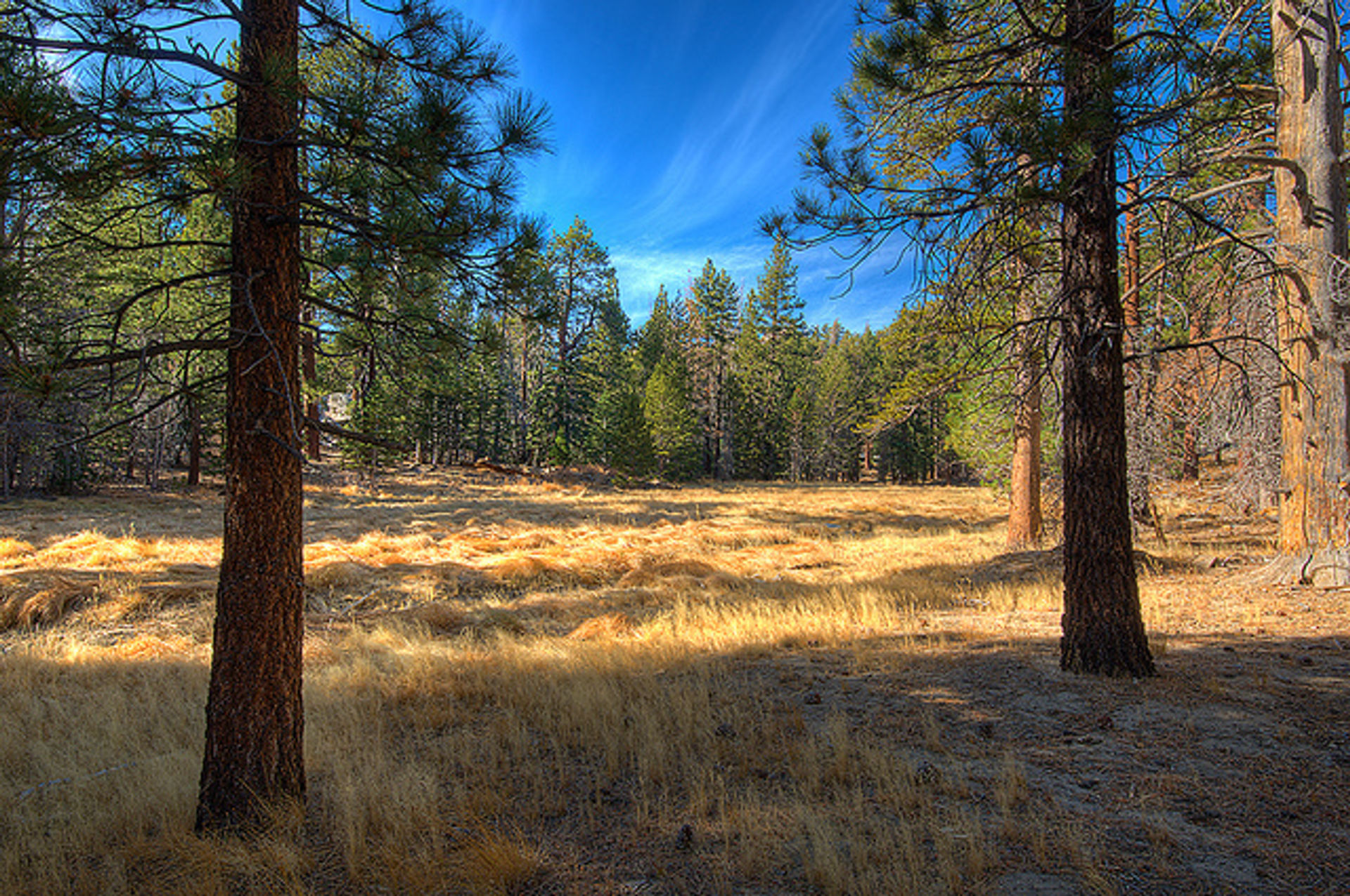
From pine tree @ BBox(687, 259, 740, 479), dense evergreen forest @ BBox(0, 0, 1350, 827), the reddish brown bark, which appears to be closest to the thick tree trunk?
dense evergreen forest @ BBox(0, 0, 1350, 827)

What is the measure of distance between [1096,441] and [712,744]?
11.6 feet

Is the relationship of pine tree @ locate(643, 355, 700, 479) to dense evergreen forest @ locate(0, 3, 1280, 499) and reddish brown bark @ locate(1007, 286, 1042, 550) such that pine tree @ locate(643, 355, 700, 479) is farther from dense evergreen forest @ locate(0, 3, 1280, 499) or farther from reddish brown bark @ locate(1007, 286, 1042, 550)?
reddish brown bark @ locate(1007, 286, 1042, 550)

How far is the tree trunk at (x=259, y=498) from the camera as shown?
10.7ft

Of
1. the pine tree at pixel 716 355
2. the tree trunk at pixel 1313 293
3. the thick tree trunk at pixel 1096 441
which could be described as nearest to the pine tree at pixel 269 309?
the thick tree trunk at pixel 1096 441

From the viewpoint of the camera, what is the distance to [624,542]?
48.7ft

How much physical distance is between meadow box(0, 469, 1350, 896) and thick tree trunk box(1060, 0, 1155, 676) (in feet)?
1.01

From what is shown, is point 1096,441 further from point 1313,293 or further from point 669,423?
point 669,423

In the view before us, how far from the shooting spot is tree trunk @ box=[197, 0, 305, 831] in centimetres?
325

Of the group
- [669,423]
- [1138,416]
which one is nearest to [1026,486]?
[1138,416]

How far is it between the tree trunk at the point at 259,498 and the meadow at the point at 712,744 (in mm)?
378

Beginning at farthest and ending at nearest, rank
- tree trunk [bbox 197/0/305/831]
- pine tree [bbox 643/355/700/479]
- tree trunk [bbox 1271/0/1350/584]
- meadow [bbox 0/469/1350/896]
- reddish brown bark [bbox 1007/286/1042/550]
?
pine tree [bbox 643/355/700/479] → reddish brown bark [bbox 1007/286/1042/550] → tree trunk [bbox 1271/0/1350/584] → tree trunk [bbox 197/0/305/831] → meadow [bbox 0/469/1350/896]

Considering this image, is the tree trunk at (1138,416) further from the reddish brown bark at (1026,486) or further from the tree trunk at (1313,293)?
the reddish brown bark at (1026,486)

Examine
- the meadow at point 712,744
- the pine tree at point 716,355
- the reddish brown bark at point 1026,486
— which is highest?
the pine tree at point 716,355

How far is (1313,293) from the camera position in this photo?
6996mm
